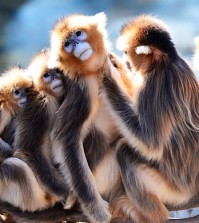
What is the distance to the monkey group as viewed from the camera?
2.56 m

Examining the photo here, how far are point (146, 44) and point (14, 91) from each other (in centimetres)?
64

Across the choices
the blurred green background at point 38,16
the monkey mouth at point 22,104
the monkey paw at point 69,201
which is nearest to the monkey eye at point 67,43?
the monkey mouth at point 22,104

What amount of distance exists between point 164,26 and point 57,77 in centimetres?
52

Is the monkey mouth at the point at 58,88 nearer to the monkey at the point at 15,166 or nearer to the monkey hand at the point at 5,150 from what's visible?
the monkey at the point at 15,166

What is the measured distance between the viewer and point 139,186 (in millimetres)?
2602

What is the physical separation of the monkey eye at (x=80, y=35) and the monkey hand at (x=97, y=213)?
2.27 feet

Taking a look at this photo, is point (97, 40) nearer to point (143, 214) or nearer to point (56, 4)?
point (143, 214)

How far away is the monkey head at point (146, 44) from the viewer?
2.59m

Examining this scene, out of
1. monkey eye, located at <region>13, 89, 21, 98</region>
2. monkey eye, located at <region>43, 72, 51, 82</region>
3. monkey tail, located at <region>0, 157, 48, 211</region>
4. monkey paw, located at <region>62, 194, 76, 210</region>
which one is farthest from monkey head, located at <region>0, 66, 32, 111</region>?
monkey paw, located at <region>62, 194, 76, 210</region>

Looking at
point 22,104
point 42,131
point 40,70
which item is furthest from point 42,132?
point 40,70

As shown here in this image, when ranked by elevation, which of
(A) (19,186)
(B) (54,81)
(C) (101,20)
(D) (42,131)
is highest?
(C) (101,20)

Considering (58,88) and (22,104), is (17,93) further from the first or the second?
(58,88)

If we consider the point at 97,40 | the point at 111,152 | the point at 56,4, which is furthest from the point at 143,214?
the point at 56,4

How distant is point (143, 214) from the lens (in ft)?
8.61
